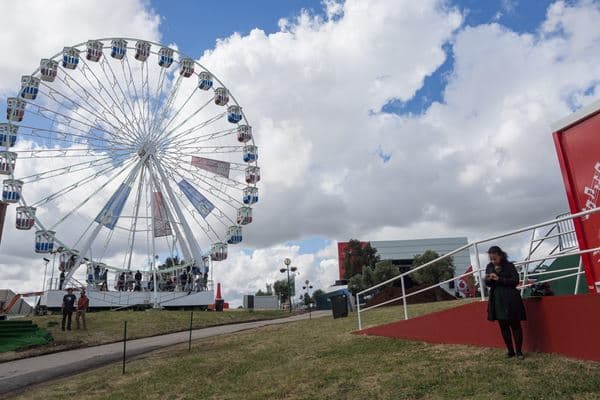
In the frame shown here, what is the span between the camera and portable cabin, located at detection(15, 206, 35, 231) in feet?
90.7

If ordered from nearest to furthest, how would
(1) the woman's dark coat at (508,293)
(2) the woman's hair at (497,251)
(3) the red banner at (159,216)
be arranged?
(1) the woman's dark coat at (508,293), (2) the woman's hair at (497,251), (3) the red banner at (159,216)

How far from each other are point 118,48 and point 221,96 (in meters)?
7.10

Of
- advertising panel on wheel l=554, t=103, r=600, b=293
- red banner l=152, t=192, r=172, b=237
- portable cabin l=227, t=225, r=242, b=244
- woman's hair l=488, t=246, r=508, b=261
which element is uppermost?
red banner l=152, t=192, r=172, b=237

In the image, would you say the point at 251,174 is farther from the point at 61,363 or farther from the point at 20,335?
the point at 61,363

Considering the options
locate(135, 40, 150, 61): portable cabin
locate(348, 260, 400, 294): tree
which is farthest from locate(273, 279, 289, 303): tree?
locate(135, 40, 150, 61): portable cabin

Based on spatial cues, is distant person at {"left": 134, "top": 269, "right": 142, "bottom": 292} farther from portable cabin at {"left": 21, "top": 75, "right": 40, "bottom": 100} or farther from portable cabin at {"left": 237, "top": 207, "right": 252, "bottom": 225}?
portable cabin at {"left": 21, "top": 75, "right": 40, "bottom": 100}

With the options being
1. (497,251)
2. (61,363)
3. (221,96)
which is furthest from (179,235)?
(497,251)

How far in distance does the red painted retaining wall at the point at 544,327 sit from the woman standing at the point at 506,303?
290mm

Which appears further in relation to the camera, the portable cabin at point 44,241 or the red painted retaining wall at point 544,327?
the portable cabin at point 44,241

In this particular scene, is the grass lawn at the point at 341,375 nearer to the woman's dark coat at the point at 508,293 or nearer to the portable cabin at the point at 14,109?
the woman's dark coat at the point at 508,293

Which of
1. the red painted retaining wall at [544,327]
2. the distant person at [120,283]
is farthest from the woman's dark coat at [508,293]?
the distant person at [120,283]

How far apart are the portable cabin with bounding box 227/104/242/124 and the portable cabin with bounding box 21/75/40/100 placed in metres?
11.7

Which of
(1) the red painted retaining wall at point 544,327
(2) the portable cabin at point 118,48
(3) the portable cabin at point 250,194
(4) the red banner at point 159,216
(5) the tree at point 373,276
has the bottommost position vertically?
(1) the red painted retaining wall at point 544,327

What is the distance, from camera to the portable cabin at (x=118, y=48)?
2928cm
